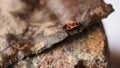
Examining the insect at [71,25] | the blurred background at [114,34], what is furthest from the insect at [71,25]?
the blurred background at [114,34]

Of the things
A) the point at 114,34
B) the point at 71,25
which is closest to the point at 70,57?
the point at 71,25

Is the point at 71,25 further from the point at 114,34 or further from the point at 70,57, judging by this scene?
the point at 114,34

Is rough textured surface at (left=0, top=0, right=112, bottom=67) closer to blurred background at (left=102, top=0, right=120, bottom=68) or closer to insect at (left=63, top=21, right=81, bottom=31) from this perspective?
insect at (left=63, top=21, right=81, bottom=31)

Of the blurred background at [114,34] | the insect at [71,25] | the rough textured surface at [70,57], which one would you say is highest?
the blurred background at [114,34]

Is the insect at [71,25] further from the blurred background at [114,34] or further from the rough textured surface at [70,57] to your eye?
the blurred background at [114,34]

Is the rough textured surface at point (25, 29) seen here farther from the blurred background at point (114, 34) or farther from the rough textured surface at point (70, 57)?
the blurred background at point (114, 34)

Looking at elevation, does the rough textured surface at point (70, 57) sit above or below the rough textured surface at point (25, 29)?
below

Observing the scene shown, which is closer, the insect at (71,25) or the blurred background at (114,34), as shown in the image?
the insect at (71,25)
